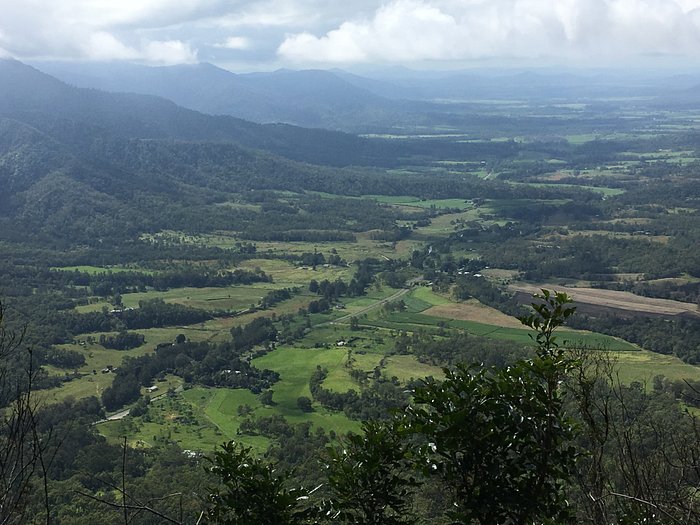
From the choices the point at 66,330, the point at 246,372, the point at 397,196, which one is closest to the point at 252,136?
the point at 397,196

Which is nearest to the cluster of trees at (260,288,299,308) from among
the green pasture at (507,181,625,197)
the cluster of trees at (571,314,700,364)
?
the cluster of trees at (571,314,700,364)

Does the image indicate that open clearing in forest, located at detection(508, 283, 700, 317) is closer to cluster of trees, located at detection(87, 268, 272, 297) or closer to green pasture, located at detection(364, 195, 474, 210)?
cluster of trees, located at detection(87, 268, 272, 297)

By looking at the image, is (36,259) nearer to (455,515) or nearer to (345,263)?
(345,263)

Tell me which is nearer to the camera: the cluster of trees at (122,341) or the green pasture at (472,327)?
the green pasture at (472,327)

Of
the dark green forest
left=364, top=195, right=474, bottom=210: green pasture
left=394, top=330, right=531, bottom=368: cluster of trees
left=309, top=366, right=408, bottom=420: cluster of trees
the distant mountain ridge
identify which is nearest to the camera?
the dark green forest

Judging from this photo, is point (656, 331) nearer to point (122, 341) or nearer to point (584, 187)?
point (122, 341)

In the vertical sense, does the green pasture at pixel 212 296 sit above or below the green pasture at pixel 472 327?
below

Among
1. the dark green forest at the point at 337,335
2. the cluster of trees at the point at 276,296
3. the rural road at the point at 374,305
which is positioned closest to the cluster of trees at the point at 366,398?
the dark green forest at the point at 337,335

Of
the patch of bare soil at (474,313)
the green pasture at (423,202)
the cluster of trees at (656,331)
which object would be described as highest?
the cluster of trees at (656,331)

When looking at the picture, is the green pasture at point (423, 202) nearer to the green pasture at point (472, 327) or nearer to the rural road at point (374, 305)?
the rural road at point (374, 305)
